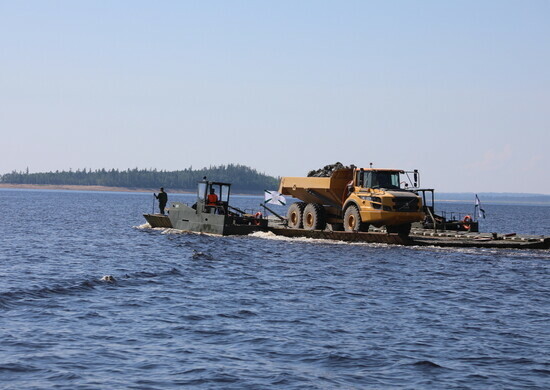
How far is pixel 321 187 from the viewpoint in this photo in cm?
3778

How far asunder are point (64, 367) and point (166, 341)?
2414mm

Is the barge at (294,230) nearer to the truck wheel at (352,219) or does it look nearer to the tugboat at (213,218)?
the tugboat at (213,218)

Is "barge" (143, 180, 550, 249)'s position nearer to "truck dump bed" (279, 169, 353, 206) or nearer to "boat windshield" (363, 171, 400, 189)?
"truck dump bed" (279, 169, 353, 206)

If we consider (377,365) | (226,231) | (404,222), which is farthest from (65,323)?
(226,231)

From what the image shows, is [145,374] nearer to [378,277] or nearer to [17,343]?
[17,343]

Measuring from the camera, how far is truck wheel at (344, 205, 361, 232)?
3534 cm

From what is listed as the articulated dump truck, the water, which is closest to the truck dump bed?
the articulated dump truck

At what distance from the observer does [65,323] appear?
51.6 ft

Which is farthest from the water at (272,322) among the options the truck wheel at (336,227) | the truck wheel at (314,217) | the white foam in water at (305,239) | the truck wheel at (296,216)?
the truck wheel at (296,216)

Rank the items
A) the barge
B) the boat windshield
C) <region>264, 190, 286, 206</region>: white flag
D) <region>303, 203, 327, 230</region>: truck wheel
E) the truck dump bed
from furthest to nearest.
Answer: <region>264, 190, 286, 206</region>: white flag → <region>303, 203, 327, 230</region>: truck wheel → the truck dump bed → the boat windshield → the barge

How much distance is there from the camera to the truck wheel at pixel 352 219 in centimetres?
3534

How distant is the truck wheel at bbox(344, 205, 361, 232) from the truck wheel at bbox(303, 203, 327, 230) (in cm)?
237

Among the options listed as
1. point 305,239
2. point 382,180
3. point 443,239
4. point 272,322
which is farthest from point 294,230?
point 272,322

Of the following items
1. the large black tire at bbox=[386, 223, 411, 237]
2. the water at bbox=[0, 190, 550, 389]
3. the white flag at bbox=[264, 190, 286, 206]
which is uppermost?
the white flag at bbox=[264, 190, 286, 206]
